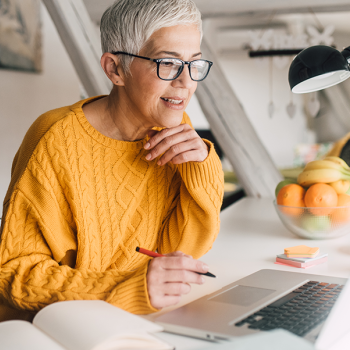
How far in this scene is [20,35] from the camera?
2.02 meters

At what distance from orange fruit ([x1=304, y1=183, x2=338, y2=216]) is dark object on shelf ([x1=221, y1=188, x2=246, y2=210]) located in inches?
40.4

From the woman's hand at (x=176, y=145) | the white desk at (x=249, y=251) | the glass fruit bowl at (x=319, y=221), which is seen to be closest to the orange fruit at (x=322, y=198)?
the glass fruit bowl at (x=319, y=221)

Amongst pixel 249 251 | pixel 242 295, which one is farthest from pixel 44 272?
pixel 249 251

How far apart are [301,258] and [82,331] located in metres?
0.67

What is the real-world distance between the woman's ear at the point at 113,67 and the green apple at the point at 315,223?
2.39 ft

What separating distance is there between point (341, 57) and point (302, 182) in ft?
1.65

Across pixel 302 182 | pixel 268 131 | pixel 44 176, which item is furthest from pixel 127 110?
pixel 268 131

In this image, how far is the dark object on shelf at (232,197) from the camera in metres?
2.42

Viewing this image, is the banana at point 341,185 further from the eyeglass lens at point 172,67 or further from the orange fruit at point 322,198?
the eyeglass lens at point 172,67

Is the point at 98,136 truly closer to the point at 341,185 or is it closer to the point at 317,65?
the point at 317,65

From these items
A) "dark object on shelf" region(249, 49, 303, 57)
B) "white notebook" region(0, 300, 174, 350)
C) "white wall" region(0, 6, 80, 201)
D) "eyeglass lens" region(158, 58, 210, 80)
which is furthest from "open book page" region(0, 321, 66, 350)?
"dark object on shelf" region(249, 49, 303, 57)

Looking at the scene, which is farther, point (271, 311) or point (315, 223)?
point (315, 223)

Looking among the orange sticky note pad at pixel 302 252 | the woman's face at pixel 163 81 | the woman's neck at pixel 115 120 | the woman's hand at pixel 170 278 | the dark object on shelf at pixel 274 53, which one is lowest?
the woman's hand at pixel 170 278

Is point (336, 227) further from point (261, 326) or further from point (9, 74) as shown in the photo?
point (9, 74)
